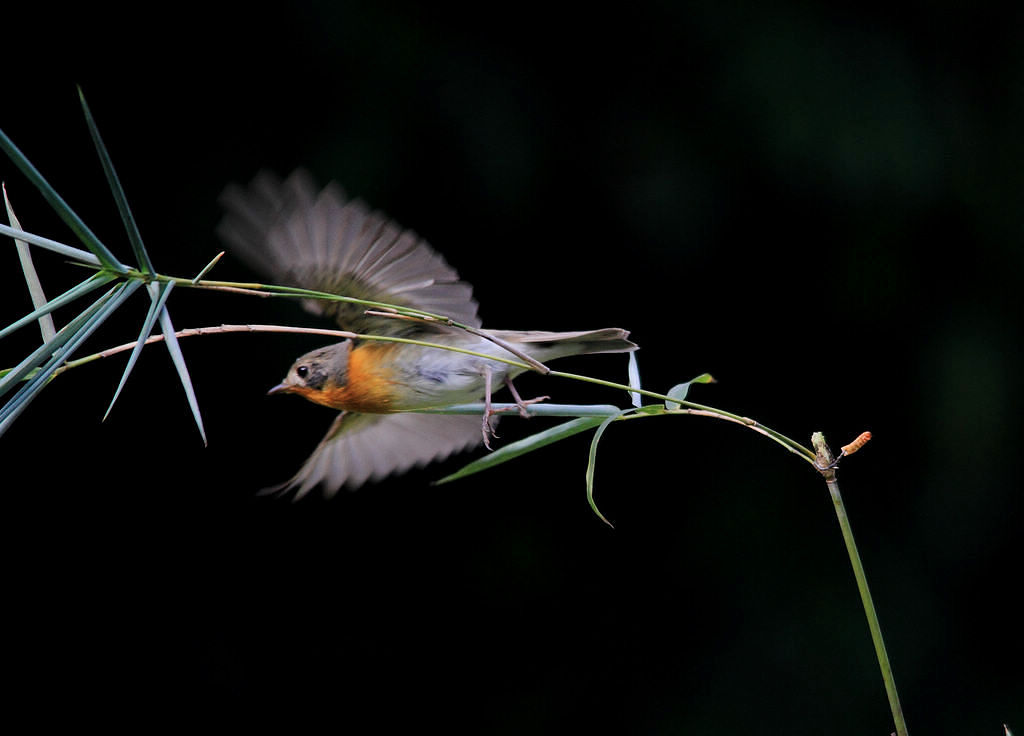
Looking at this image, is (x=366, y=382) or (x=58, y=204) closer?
(x=58, y=204)

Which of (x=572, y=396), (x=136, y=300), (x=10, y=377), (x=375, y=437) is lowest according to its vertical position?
(x=10, y=377)

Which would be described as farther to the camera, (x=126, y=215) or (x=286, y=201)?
(x=286, y=201)

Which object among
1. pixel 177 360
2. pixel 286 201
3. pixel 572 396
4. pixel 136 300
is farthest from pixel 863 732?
pixel 177 360

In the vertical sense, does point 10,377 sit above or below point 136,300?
below

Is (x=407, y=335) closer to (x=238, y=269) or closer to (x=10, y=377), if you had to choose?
(x=10, y=377)

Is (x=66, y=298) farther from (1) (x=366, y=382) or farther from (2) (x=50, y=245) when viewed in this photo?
(1) (x=366, y=382)

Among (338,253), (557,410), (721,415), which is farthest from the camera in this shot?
(338,253)

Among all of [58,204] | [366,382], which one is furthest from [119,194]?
[366,382]

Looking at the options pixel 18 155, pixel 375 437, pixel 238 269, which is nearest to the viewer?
pixel 18 155
